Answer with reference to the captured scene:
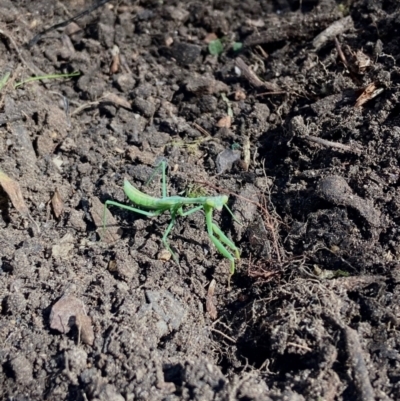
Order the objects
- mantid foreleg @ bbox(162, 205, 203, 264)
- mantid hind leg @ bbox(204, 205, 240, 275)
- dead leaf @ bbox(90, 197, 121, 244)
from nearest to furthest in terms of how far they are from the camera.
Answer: mantid hind leg @ bbox(204, 205, 240, 275)
mantid foreleg @ bbox(162, 205, 203, 264)
dead leaf @ bbox(90, 197, 121, 244)

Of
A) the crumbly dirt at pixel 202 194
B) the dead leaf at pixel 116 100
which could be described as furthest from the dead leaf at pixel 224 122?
the dead leaf at pixel 116 100

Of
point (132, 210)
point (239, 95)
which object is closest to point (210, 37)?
point (239, 95)

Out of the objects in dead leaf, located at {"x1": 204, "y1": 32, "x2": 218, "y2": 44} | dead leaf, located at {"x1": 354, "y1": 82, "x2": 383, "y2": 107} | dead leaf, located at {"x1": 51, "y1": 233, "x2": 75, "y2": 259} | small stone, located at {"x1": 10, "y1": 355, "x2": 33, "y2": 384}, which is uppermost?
dead leaf, located at {"x1": 354, "y1": 82, "x2": 383, "y2": 107}

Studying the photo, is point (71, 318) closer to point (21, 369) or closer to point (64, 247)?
point (21, 369)

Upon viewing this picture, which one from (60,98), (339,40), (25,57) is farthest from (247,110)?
(25,57)

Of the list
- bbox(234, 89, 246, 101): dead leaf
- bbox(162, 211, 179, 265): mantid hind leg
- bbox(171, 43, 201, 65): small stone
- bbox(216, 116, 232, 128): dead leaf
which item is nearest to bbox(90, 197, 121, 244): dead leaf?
bbox(162, 211, 179, 265): mantid hind leg

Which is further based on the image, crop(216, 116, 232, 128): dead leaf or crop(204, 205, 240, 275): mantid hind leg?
crop(216, 116, 232, 128): dead leaf

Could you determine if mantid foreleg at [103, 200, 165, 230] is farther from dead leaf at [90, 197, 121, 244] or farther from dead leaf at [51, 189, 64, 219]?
dead leaf at [51, 189, 64, 219]

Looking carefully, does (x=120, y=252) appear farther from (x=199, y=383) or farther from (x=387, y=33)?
(x=387, y=33)
